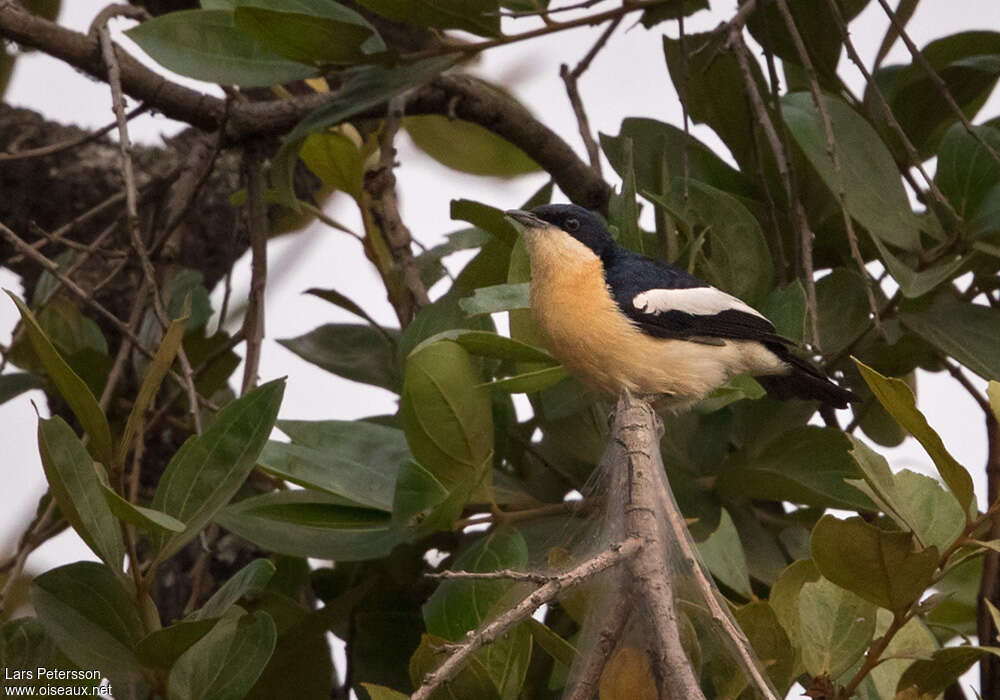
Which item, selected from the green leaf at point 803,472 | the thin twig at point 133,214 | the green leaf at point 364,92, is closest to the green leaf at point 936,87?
the green leaf at point 803,472

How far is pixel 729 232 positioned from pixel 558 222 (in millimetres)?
396

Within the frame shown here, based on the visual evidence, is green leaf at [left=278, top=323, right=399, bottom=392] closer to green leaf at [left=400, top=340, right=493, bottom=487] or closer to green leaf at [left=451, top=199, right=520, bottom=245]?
green leaf at [left=451, top=199, right=520, bottom=245]

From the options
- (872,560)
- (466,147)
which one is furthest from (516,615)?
(466,147)

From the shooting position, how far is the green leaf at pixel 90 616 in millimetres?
1666

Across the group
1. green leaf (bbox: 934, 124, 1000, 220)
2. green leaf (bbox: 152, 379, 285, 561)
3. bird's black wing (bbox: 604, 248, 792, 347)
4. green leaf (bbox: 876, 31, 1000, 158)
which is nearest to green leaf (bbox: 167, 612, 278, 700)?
green leaf (bbox: 152, 379, 285, 561)

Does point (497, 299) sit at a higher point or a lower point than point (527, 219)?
lower

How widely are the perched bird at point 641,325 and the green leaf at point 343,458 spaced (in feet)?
1.23

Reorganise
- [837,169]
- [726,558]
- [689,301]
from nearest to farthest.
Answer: [726,558], [837,169], [689,301]

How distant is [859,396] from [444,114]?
113 centimetres

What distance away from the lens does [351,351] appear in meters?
2.31

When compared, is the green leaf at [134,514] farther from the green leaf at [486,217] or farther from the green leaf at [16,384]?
the green leaf at [16,384]

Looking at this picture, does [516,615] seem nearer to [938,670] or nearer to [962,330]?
[938,670]

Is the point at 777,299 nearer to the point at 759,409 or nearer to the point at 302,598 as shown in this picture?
the point at 759,409

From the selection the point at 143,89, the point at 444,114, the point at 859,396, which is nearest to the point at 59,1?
the point at 143,89
